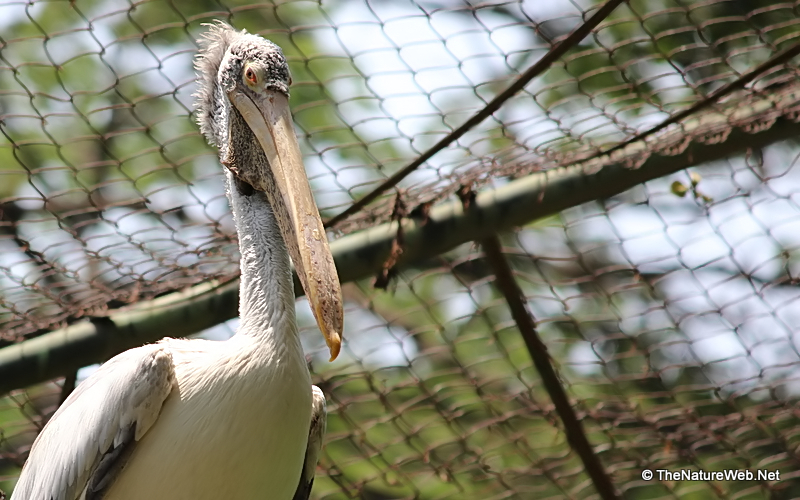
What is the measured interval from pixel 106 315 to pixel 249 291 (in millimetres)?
1077

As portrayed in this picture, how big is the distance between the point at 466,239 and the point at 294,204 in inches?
40.7

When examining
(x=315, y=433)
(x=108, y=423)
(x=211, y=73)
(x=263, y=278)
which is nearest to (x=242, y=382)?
(x=263, y=278)

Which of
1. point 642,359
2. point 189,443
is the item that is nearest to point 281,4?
point 189,443

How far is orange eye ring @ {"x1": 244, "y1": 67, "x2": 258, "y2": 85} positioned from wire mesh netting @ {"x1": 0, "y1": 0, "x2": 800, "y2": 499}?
673 millimetres

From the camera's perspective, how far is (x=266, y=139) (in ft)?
9.69

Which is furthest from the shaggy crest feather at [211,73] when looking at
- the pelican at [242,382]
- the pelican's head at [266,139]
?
the pelican at [242,382]

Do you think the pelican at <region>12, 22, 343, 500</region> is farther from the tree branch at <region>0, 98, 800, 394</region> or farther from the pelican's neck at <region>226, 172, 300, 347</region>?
the tree branch at <region>0, 98, 800, 394</region>

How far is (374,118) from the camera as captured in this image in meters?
3.88

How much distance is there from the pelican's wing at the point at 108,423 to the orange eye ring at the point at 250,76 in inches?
35.7

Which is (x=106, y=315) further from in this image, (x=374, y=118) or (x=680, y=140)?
(x=680, y=140)

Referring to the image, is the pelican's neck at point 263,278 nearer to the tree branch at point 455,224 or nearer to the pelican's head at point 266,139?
the pelican's head at point 266,139

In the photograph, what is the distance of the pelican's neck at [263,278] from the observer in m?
2.75

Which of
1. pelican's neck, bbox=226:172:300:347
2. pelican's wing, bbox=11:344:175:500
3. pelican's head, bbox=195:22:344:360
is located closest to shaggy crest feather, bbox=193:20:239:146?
pelican's head, bbox=195:22:344:360

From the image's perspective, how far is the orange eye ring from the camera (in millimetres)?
3031
